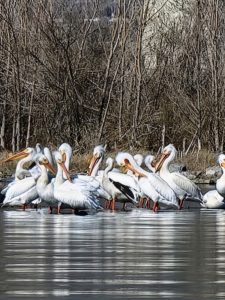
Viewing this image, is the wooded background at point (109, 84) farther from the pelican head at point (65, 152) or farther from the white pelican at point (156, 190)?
the white pelican at point (156, 190)

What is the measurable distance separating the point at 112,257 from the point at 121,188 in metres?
8.79

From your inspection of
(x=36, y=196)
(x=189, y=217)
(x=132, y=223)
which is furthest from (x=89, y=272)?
(x=36, y=196)

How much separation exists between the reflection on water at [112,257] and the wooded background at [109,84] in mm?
15057

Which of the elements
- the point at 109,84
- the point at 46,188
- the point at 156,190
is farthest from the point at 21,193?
the point at 109,84

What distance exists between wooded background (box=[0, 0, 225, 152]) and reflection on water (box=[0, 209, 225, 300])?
15057 mm

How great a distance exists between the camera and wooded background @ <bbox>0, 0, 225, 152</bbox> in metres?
32.5

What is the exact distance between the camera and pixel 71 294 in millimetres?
8977

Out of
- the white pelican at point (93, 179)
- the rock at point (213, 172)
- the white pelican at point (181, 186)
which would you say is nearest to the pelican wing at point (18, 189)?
the white pelican at point (93, 179)

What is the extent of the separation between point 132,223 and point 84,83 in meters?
18.0

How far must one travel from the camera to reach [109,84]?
34.5 m

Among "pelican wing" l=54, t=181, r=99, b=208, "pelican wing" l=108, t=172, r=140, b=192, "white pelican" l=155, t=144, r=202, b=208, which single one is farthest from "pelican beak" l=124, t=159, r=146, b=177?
"pelican wing" l=54, t=181, r=99, b=208

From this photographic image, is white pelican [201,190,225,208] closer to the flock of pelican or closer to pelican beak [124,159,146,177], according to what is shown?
the flock of pelican

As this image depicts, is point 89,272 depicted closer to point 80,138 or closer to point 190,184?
point 190,184

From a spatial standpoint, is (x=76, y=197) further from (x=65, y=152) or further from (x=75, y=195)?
(x=65, y=152)
